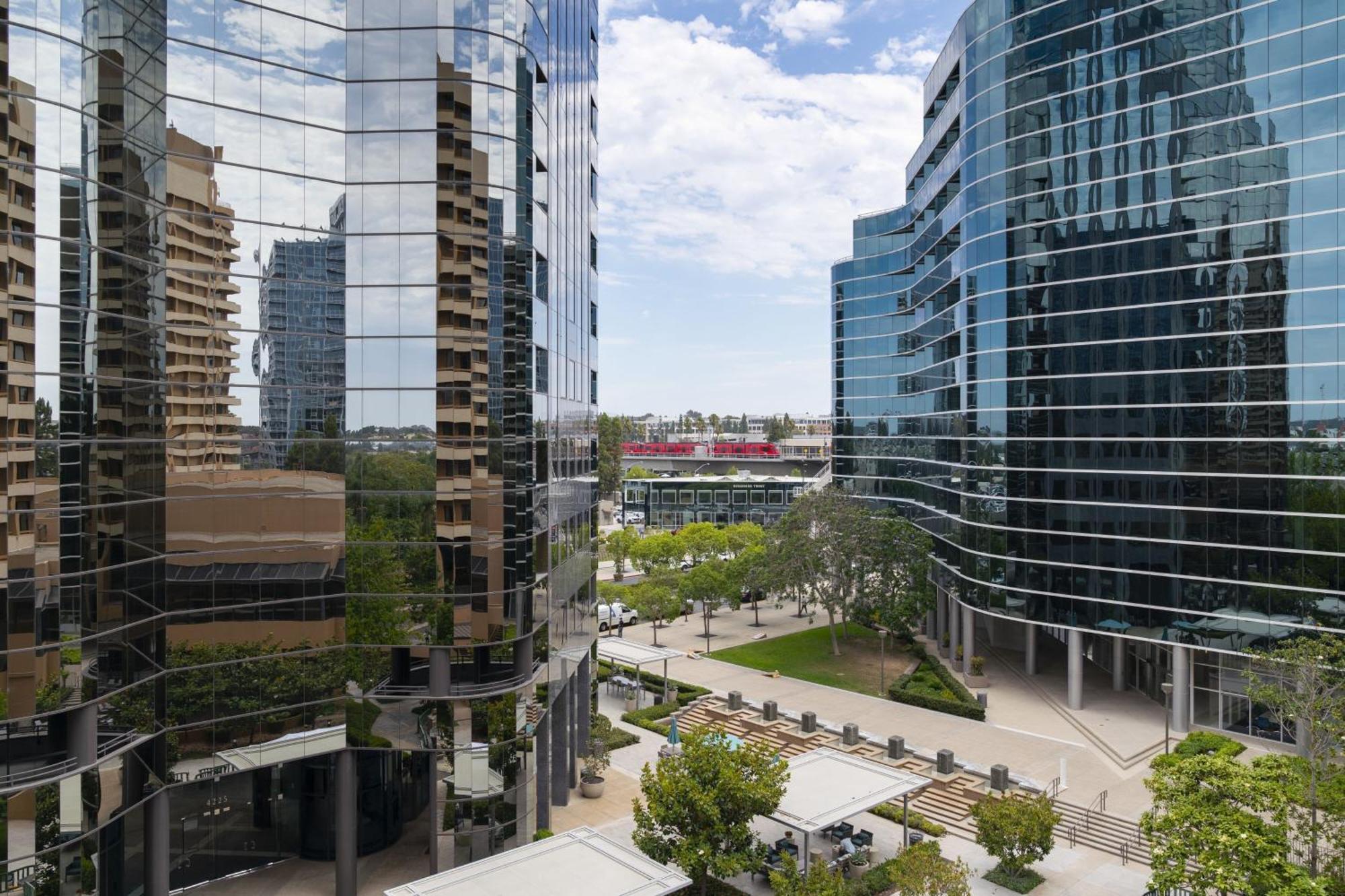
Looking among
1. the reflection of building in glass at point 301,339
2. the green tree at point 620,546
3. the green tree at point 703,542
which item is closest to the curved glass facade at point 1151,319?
the green tree at point 703,542

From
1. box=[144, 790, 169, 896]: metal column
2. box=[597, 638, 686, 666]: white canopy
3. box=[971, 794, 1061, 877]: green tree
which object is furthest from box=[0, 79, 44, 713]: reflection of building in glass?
box=[597, 638, 686, 666]: white canopy

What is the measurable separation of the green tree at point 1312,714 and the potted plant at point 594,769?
78.4ft

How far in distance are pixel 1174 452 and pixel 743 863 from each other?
2959cm

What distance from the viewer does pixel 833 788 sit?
31594 mm

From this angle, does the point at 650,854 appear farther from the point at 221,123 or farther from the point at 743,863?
the point at 221,123

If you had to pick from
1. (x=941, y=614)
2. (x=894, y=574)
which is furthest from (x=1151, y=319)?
(x=941, y=614)

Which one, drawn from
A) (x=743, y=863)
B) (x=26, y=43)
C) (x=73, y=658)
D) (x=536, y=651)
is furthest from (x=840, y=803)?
(x=26, y=43)

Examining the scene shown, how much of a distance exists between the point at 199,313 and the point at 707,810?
799 inches

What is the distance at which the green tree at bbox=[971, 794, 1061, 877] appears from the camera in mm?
29906

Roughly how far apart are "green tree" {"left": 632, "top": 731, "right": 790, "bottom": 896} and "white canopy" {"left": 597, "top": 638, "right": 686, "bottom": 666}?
2020 cm

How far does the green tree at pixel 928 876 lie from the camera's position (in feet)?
80.8

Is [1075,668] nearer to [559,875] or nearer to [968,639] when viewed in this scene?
[968,639]

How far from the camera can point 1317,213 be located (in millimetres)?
38438

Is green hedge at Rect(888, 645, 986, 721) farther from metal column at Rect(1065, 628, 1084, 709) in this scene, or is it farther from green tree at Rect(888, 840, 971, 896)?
green tree at Rect(888, 840, 971, 896)
